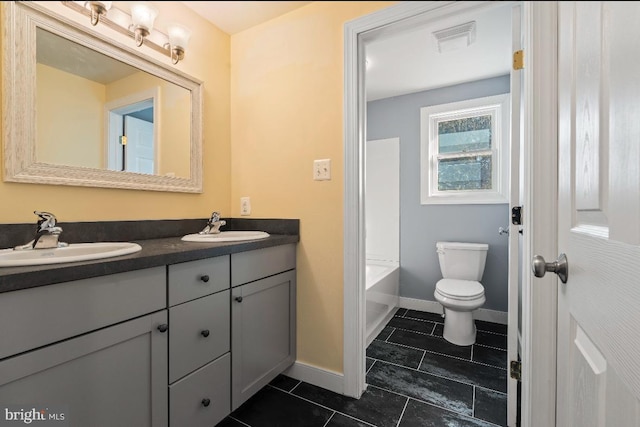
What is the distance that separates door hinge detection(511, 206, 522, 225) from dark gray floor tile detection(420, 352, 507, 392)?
2.97 ft

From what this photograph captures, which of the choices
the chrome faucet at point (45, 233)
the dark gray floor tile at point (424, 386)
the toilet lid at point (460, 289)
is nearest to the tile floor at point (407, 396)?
the dark gray floor tile at point (424, 386)

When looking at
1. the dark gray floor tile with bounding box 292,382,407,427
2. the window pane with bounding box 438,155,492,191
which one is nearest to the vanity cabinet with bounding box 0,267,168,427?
the dark gray floor tile with bounding box 292,382,407,427

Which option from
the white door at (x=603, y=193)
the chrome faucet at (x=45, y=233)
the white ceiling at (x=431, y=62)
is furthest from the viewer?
the chrome faucet at (x=45, y=233)

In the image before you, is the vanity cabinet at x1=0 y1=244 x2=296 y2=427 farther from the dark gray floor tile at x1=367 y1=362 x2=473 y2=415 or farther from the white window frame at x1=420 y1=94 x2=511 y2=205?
the white window frame at x1=420 y1=94 x2=511 y2=205

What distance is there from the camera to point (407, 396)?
129cm

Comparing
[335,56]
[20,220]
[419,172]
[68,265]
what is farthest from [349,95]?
[419,172]

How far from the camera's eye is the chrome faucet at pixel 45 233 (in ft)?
2.79

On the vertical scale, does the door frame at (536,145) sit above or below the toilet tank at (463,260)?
above

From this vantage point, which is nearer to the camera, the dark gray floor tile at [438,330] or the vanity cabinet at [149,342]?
the vanity cabinet at [149,342]

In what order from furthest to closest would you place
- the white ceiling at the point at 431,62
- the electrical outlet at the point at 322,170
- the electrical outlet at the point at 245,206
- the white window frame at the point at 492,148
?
the white window frame at the point at 492,148 → the electrical outlet at the point at 245,206 → the electrical outlet at the point at 322,170 → the white ceiling at the point at 431,62

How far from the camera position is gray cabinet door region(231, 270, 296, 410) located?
1.11 m

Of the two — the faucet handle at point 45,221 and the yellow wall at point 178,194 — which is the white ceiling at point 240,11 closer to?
the yellow wall at point 178,194

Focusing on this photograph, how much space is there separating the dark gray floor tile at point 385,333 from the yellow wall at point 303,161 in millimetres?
686

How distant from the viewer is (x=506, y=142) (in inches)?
81.2
